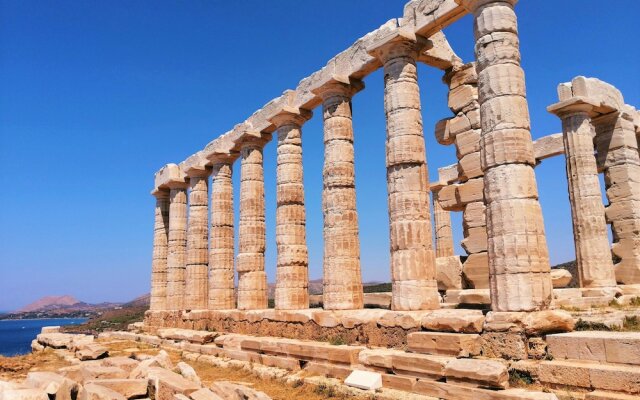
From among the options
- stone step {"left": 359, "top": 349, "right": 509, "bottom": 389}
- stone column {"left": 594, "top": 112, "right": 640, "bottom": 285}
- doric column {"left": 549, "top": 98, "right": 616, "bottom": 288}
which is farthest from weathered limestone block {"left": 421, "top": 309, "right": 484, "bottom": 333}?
stone column {"left": 594, "top": 112, "right": 640, "bottom": 285}

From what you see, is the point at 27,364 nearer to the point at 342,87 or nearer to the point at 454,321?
the point at 342,87

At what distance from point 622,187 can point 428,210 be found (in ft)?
35.2

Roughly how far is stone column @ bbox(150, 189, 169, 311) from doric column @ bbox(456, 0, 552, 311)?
21.0 meters

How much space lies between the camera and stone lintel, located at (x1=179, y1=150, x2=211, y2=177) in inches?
958

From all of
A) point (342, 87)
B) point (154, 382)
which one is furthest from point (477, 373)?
point (342, 87)

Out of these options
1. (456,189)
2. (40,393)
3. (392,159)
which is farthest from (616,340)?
(40,393)

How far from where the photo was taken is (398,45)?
13.7 m

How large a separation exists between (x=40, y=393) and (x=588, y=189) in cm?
1787

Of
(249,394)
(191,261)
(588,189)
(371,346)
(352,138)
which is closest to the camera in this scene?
(249,394)

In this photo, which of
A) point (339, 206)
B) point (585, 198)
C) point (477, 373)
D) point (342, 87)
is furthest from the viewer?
point (585, 198)

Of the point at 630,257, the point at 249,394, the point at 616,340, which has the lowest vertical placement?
the point at 249,394

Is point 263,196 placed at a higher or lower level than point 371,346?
higher

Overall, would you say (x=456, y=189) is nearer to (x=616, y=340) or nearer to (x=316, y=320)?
(x=316, y=320)

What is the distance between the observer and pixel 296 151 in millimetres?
18328
